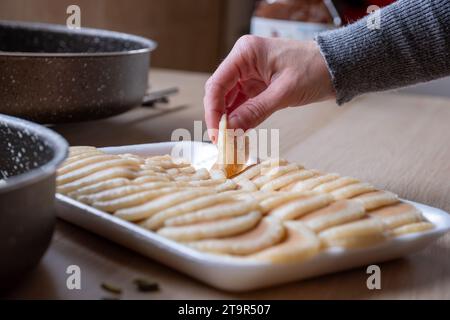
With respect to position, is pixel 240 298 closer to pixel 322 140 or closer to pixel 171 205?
pixel 171 205

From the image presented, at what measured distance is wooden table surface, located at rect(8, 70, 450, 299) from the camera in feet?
2.64

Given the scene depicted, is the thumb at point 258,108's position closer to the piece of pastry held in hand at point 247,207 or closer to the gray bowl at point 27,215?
the piece of pastry held in hand at point 247,207

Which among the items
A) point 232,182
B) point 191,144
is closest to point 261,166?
point 232,182

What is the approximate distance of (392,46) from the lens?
1.24 metres

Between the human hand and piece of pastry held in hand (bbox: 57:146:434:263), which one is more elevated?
the human hand

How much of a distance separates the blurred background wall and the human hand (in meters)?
1.22

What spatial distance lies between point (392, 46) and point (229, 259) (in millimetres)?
641

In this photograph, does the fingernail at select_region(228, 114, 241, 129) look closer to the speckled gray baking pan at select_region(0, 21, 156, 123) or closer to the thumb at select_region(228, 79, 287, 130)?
the thumb at select_region(228, 79, 287, 130)

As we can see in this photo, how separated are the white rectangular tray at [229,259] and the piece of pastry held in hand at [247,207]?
0.01 m

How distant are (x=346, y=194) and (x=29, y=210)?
424 mm

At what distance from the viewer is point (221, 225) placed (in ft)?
2.61

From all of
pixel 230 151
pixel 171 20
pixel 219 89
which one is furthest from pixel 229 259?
pixel 171 20

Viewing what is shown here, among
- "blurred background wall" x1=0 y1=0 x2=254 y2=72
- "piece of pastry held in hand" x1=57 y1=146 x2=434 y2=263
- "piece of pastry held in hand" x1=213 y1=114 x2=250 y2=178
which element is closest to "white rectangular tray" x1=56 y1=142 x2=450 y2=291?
"piece of pastry held in hand" x1=57 y1=146 x2=434 y2=263
